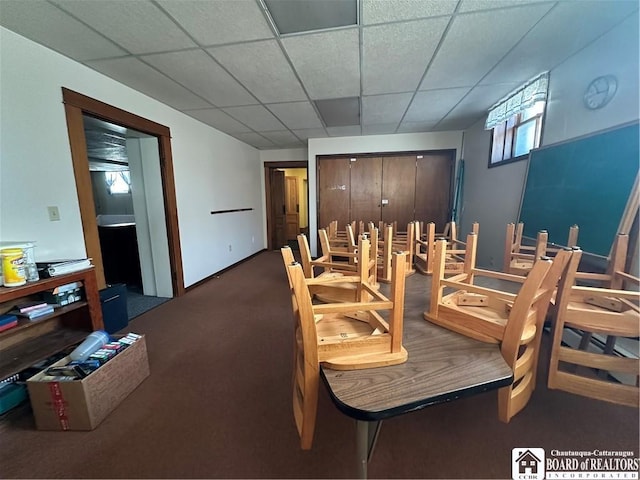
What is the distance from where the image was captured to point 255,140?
473 cm

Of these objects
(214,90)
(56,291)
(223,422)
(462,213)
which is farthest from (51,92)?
(462,213)

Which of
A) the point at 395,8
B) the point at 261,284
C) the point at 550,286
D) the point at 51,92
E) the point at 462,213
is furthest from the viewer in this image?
the point at 462,213

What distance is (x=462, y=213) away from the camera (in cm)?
441

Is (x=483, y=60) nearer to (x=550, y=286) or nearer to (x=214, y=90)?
(x=550, y=286)

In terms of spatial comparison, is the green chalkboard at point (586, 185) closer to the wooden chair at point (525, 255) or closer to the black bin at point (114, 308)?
the wooden chair at point (525, 255)

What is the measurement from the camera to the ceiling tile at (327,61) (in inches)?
69.9

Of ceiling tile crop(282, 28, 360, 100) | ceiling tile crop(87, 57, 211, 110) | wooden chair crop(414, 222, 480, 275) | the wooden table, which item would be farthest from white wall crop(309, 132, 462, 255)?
the wooden table

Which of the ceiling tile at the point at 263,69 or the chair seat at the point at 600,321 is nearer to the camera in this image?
the chair seat at the point at 600,321

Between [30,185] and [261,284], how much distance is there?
8.19 feet

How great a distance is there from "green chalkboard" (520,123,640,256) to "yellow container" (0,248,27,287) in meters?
3.84

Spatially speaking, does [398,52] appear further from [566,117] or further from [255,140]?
[255,140]

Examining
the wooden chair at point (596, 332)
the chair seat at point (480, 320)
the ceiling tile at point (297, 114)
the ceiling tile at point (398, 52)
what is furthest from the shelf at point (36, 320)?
the wooden chair at point (596, 332)

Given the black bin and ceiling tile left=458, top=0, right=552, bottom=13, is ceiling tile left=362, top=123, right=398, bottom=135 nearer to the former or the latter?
ceiling tile left=458, top=0, right=552, bottom=13

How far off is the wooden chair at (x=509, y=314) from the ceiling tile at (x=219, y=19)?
180 centimetres
